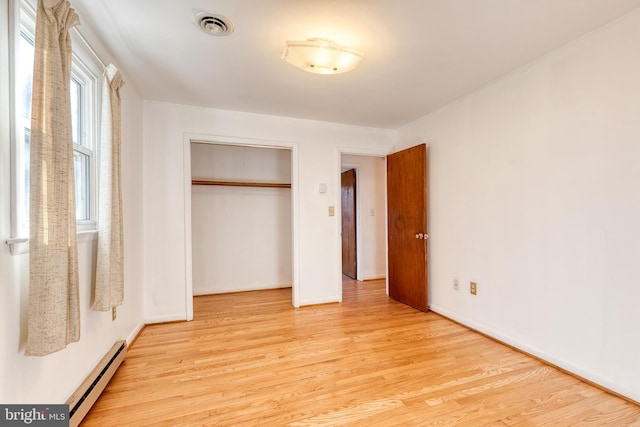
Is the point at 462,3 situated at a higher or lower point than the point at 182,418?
higher

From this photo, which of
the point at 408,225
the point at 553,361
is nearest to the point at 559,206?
the point at 553,361

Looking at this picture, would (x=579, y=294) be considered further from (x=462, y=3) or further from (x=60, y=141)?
(x=60, y=141)

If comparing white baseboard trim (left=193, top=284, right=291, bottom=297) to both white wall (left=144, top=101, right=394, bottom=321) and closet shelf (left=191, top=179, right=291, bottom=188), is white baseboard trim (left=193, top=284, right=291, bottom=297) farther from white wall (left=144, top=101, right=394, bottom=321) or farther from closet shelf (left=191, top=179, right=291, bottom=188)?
closet shelf (left=191, top=179, right=291, bottom=188)

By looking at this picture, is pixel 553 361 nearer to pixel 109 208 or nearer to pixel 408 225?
pixel 408 225

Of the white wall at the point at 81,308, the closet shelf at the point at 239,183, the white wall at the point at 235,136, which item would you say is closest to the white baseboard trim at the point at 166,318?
the white wall at the point at 235,136

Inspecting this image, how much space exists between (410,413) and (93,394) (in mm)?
1818

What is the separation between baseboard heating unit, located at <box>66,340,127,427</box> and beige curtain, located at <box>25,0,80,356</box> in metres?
0.42

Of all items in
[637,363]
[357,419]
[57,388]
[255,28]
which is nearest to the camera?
[57,388]

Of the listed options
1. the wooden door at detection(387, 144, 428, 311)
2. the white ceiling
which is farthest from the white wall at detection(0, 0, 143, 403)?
the wooden door at detection(387, 144, 428, 311)

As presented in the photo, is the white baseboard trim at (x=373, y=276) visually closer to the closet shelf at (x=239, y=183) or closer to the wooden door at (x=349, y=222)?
the wooden door at (x=349, y=222)

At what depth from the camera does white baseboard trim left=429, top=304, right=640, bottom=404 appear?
1.69 metres

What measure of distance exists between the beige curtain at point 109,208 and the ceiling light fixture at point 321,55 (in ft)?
3.99

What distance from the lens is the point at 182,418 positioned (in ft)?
5.02

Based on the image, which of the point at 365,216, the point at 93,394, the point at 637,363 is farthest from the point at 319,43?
the point at 365,216
